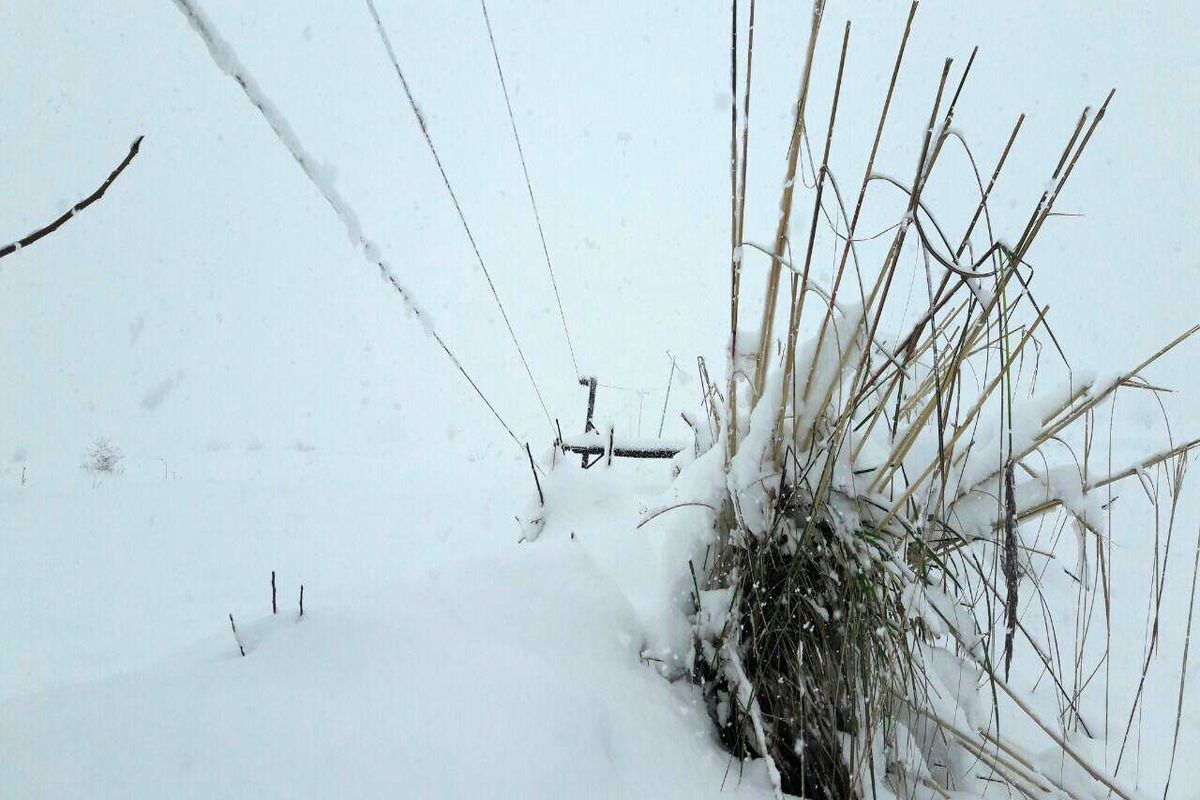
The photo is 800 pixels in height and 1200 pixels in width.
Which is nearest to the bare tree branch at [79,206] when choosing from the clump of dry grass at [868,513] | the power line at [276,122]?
the power line at [276,122]

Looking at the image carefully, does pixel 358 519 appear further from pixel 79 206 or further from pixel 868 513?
pixel 79 206

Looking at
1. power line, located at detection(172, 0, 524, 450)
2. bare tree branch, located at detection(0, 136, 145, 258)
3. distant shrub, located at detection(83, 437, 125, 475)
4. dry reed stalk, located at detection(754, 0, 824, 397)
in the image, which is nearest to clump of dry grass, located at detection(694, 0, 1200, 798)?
dry reed stalk, located at detection(754, 0, 824, 397)

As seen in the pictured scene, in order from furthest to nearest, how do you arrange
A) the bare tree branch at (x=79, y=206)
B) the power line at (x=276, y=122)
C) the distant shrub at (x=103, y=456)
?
1. the distant shrub at (x=103, y=456)
2. the power line at (x=276, y=122)
3. the bare tree branch at (x=79, y=206)

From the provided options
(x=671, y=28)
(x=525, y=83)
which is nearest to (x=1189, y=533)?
(x=525, y=83)

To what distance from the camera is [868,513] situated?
65cm

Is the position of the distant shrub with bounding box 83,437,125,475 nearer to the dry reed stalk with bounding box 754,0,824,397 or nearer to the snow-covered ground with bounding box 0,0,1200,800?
the snow-covered ground with bounding box 0,0,1200,800

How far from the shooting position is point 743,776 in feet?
2.00

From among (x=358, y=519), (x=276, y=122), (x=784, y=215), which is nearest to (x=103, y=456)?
(x=358, y=519)

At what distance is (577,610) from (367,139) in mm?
152626

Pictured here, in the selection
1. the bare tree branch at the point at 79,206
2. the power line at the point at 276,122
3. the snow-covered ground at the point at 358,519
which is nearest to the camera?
the bare tree branch at the point at 79,206

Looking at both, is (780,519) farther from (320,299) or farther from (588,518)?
(320,299)

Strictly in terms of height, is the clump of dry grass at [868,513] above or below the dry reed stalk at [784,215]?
below

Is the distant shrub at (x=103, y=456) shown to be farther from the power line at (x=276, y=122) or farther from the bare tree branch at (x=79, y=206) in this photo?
the bare tree branch at (x=79, y=206)

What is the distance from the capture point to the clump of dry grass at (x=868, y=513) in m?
0.58
